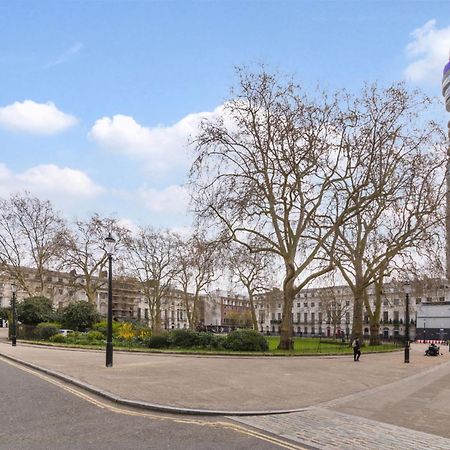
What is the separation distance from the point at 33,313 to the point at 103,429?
4552cm

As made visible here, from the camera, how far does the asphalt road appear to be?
8.15 m

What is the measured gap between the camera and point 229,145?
114ft

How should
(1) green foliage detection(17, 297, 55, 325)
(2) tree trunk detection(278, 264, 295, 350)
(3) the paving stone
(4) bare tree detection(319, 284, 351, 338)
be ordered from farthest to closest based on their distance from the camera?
1. (4) bare tree detection(319, 284, 351, 338)
2. (1) green foliage detection(17, 297, 55, 325)
3. (2) tree trunk detection(278, 264, 295, 350)
4. (3) the paving stone

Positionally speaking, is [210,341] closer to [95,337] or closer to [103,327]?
[95,337]

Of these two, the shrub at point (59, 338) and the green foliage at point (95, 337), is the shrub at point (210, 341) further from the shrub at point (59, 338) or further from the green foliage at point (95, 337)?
the shrub at point (59, 338)

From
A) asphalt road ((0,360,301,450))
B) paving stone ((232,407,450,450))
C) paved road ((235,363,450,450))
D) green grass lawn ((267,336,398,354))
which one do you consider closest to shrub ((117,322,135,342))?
green grass lawn ((267,336,398,354))

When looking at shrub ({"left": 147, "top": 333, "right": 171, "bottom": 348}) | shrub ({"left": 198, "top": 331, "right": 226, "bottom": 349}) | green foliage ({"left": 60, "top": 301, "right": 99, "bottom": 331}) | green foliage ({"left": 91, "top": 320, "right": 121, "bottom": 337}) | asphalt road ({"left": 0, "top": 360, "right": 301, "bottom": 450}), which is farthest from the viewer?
green foliage ({"left": 60, "top": 301, "right": 99, "bottom": 331})

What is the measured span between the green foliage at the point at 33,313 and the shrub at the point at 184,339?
80.3 ft

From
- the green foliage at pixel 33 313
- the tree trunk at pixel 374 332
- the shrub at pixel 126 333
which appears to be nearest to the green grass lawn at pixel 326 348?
the tree trunk at pixel 374 332

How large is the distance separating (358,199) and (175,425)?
3003 centimetres

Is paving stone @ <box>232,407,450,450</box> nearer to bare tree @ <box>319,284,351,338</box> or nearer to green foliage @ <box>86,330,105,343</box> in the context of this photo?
green foliage @ <box>86,330,105,343</box>

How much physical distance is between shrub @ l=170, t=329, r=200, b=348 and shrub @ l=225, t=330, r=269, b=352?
2.06 m

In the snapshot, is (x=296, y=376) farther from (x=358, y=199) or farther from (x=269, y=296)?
(x=269, y=296)

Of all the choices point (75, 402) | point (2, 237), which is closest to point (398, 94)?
point (75, 402)
